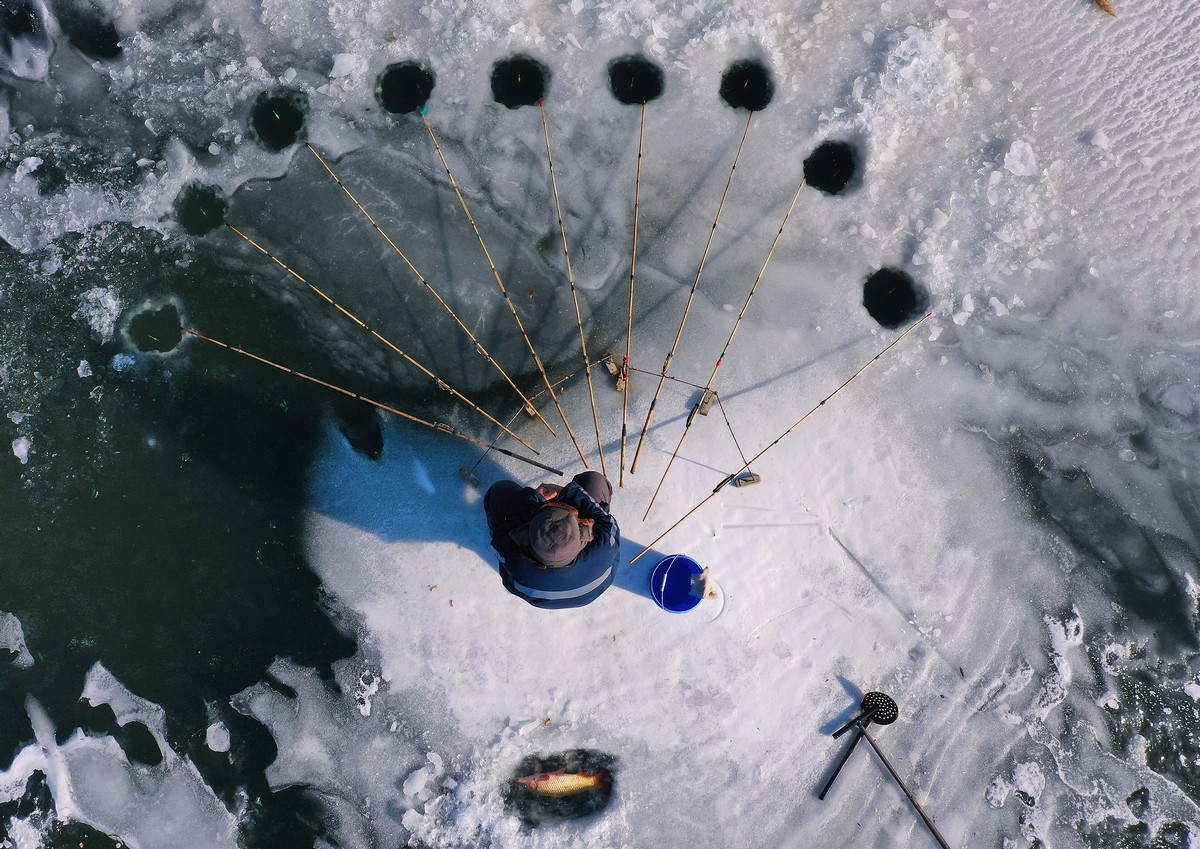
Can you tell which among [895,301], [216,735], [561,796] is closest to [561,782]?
[561,796]

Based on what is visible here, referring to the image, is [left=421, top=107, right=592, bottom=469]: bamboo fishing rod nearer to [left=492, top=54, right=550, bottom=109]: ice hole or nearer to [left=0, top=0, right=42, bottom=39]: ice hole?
[left=492, top=54, right=550, bottom=109]: ice hole

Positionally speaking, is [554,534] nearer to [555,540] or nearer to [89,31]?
[555,540]

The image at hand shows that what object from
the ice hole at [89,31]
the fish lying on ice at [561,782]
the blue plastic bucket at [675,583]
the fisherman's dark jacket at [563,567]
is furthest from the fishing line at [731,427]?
the ice hole at [89,31]

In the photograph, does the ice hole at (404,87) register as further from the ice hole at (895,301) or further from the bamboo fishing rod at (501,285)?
the ice hole at (895,301)

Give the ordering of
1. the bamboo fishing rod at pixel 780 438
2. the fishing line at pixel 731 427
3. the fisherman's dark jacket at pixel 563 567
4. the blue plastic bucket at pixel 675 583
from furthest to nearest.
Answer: the fishing line at pixel 731 427 → the bamboo fishing rod at pixel 780 438 → the blue plastic bucket at pixel 675 583 → the fisherman's dark jacket at pixel 563 567

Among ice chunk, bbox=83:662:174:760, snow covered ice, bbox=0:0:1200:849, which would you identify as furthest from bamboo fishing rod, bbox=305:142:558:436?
ice chunk, bbox=83:662:174:760

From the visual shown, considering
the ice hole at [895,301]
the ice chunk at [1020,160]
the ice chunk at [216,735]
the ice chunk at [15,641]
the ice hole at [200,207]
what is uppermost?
the ice hole at [200,207]

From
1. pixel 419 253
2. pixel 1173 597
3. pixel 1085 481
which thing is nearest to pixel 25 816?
pixel 419 253
